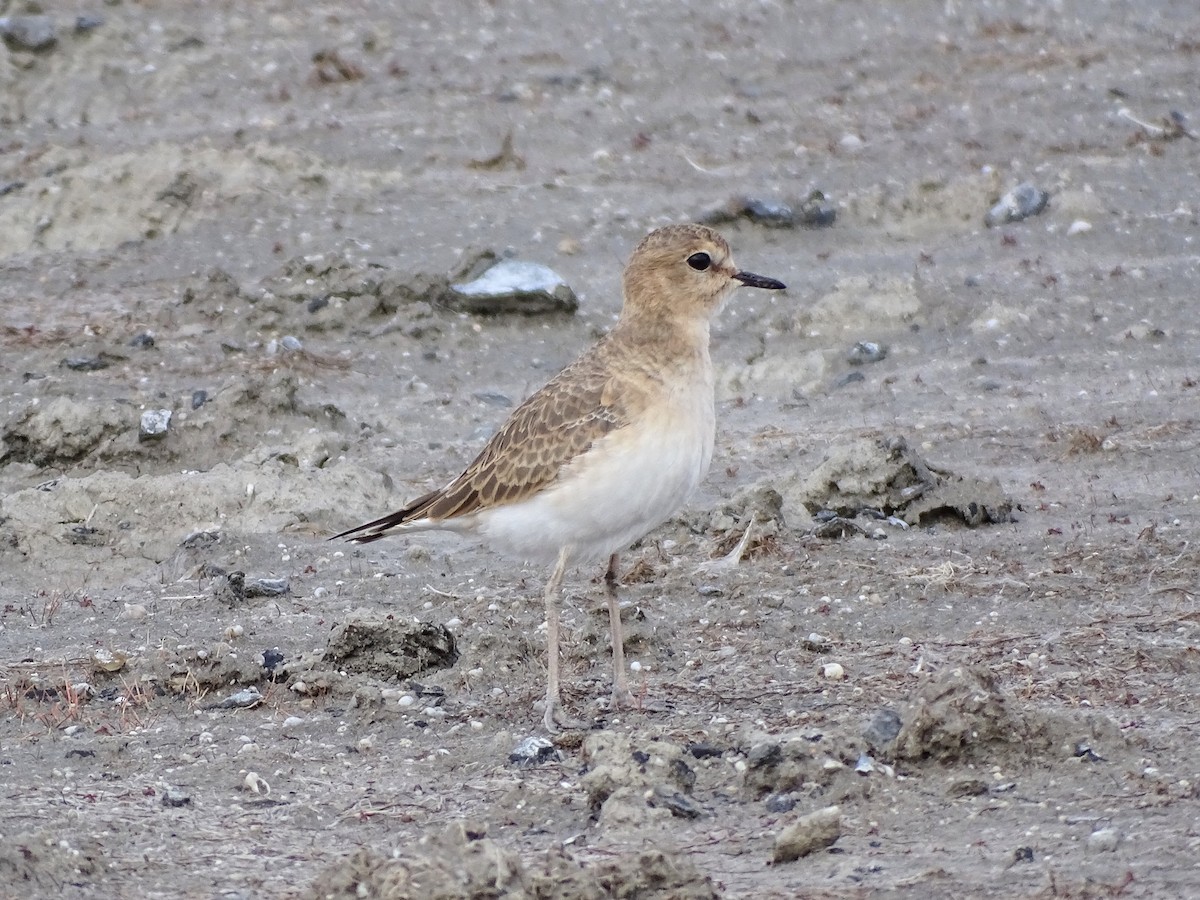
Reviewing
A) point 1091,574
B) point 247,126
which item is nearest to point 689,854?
point 1091,574

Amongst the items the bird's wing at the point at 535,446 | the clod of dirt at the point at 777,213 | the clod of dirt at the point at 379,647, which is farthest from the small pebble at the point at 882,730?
the clod of dirt at the point at 777,213

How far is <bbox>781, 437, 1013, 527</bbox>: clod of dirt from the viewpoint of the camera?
8.73m

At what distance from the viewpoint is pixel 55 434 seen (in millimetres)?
10094

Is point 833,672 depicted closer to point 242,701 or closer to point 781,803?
point 781,803

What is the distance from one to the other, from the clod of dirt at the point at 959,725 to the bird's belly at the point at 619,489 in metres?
1.28

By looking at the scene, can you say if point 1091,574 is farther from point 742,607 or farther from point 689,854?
point 689,854

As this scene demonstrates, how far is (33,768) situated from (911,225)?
8.31 metres

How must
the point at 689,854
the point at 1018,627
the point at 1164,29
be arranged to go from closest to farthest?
the point at 689,854, the point at 1018,627, the point at 1164,29

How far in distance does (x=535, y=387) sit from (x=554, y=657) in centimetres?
478

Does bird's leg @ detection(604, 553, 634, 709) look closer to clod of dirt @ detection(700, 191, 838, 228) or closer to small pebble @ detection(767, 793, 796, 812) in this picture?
small pebble @ detection(767, 793, 796, 812)

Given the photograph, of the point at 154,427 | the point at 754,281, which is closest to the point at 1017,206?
the point at 754,281

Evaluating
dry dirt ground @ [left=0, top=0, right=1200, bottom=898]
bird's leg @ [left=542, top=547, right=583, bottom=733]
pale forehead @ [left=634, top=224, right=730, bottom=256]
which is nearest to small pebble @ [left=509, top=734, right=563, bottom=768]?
dry dirt ground @ [left=0, top=0, right=1200, bottom=898]

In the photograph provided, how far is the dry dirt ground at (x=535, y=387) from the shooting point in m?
5.73

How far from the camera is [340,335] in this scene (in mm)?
12078
